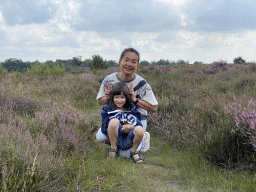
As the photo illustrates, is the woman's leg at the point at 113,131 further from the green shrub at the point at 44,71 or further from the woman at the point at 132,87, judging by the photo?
the green shrub at the point at 44,71

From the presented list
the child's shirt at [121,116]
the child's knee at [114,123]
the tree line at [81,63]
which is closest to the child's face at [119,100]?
the child's shirt at [121,116]

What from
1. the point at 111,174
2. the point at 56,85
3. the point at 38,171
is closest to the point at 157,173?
the point at 111,174

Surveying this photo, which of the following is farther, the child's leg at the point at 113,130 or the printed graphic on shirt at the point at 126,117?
the printed graphic on shirt at the point at 126,117

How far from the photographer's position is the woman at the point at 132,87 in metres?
3.68

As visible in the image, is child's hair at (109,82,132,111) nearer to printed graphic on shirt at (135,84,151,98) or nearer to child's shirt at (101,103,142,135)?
child's shirt at (101,103,142,135)

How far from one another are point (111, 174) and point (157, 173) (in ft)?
2.39

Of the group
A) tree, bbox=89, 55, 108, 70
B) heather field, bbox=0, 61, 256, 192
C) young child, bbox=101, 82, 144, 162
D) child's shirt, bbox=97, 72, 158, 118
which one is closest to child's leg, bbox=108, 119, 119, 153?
young child, bbox=101, 82, 144, 162

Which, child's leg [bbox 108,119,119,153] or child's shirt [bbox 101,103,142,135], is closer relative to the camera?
child's leg [bbox 108,119,119,153]

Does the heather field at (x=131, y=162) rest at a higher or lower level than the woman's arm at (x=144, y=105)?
lower

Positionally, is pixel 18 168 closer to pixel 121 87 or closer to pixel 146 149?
pixel 121 87

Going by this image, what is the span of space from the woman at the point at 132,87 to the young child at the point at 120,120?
101 mm

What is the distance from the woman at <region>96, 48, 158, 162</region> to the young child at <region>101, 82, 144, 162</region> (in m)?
0.10

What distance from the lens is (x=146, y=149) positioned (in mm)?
4039

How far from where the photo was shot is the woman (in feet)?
12.1
